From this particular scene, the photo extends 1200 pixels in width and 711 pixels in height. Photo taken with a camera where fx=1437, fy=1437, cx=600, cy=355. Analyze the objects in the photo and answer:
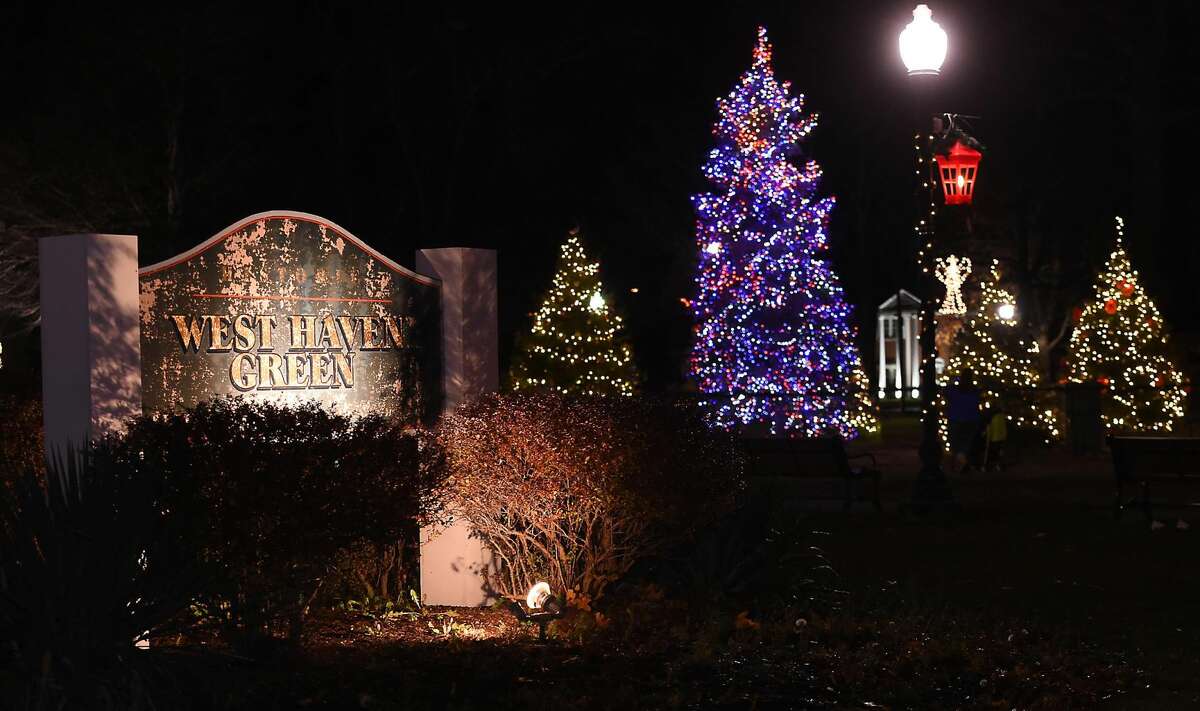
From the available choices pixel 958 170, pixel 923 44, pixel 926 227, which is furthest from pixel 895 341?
pixel 923 44

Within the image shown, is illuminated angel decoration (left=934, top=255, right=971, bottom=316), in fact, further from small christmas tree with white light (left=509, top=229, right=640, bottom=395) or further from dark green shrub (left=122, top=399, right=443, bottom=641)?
dark green shrub (left=122, top=399, right=443, bottom=641)

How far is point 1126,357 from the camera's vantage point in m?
25.9

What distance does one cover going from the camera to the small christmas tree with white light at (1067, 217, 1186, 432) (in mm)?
25625

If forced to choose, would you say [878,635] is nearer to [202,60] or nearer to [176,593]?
[176,593]

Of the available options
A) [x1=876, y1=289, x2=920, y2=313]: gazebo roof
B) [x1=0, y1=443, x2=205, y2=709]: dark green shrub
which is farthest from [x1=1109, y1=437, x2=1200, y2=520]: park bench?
[x1=876, y1=289, x2=920, y2=313]: gazebo roof

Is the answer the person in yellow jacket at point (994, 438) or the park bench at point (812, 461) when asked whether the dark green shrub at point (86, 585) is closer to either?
the park bench at point (812, 461)

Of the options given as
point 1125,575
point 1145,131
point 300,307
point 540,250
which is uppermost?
point 1145,131

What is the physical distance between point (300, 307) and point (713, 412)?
112 inches

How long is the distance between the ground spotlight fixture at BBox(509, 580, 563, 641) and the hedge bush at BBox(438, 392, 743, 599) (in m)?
0.36

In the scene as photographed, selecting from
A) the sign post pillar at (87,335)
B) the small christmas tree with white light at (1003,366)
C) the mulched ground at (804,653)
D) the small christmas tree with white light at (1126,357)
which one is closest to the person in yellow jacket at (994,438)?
the small christmas tree with white light at (1003,366)

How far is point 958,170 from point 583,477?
9390 mm

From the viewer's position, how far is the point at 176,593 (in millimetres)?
6156

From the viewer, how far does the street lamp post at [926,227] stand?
49.0ft

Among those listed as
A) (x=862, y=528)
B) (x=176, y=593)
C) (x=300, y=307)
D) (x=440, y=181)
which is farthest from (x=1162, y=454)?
(x=440, y=181)
